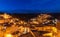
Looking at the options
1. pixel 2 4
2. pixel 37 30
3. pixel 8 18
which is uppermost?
pixel 2 4

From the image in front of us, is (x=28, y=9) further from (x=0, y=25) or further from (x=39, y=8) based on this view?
(x=0, y=25)

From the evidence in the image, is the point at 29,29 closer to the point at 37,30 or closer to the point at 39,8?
the point at 37,30

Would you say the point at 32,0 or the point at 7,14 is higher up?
the point at 32,0

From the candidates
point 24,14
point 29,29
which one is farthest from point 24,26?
point 24,14

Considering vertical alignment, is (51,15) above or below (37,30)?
above

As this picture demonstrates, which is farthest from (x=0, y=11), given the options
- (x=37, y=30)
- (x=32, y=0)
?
(x=37, y=30)

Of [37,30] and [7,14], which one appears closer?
[37,30]

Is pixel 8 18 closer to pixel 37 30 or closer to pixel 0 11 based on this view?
pixel 0 11

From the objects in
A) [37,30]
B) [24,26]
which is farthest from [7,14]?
[37,30]
